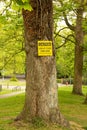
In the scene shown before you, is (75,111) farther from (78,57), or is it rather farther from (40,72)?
(78,57)

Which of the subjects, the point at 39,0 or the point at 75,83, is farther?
the point at 75,83

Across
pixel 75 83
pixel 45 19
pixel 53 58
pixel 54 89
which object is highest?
pixel 45 19

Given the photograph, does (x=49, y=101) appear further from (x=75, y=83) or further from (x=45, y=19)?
(x=75, y=83)

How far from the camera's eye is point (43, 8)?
28.7 feet

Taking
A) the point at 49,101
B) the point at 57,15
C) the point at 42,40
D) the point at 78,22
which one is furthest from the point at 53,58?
the point at 78,22

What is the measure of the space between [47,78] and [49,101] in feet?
1.94

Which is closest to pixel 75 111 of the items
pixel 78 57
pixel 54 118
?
pixel 54 118

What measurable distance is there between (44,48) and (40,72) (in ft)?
2.08

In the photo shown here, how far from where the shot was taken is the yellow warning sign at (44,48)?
8.68m

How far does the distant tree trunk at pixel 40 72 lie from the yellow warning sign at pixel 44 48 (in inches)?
4.1

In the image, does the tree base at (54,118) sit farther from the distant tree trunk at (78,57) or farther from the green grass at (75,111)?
the distant tree trunk at (78,57)

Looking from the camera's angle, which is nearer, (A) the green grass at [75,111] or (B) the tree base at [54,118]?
(B) the tree base at [54,118]

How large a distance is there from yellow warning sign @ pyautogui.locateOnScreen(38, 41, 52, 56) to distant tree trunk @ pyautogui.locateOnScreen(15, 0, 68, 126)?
0.10 metres

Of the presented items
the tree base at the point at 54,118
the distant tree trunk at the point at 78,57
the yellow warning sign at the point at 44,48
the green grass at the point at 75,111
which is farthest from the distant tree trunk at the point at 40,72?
the distant tree trunk at the point at 78,57
